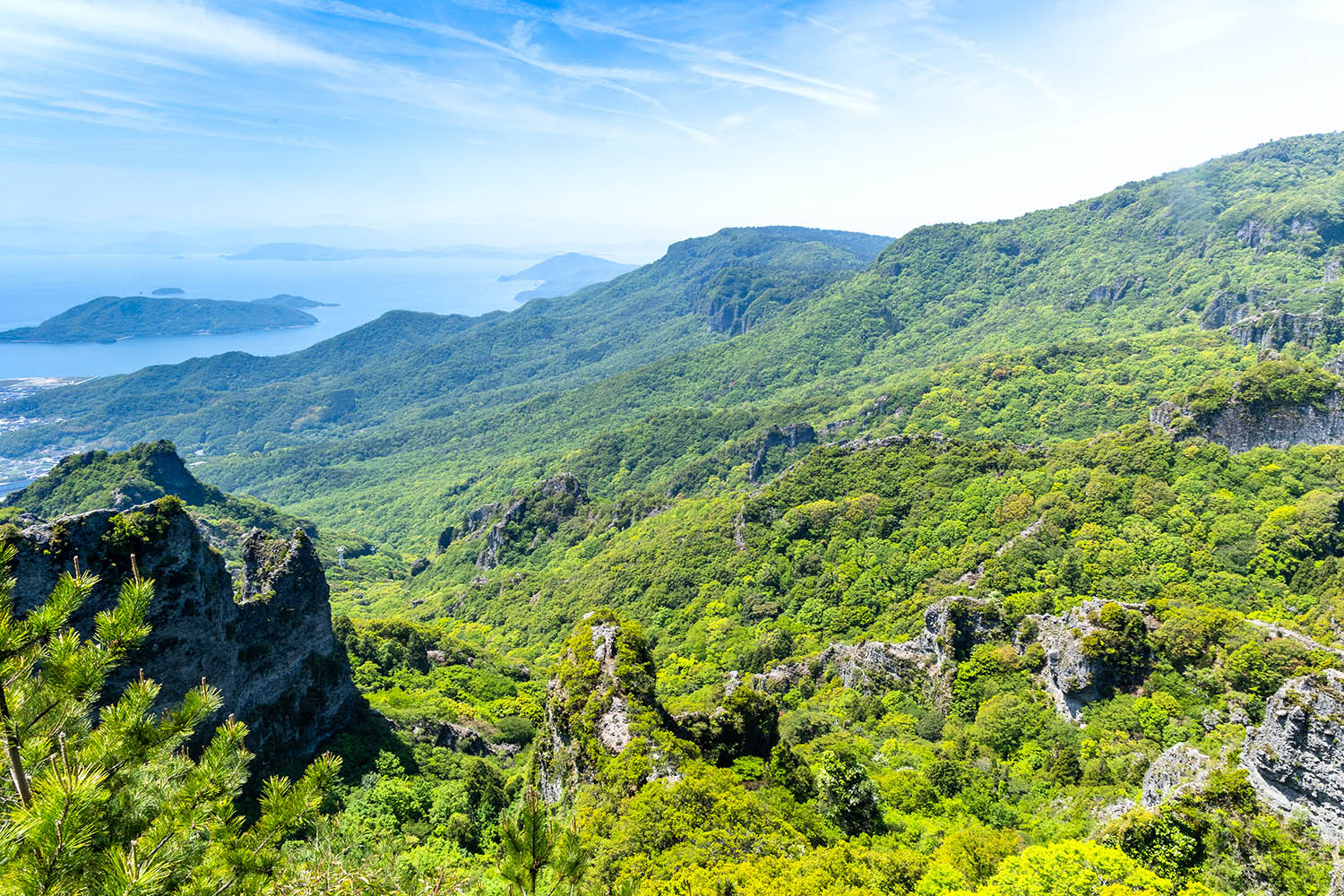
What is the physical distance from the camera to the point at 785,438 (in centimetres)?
12238

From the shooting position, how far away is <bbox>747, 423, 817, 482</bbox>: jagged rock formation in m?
120

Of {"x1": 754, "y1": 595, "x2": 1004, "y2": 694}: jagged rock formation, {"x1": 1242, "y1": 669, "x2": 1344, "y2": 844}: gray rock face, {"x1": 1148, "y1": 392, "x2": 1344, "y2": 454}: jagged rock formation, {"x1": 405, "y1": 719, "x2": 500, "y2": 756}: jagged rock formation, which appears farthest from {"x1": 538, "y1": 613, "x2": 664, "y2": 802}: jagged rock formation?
{"x1": 1148, "y1": 392, "x2": 1344, "y2": 454}: jagged rock formation

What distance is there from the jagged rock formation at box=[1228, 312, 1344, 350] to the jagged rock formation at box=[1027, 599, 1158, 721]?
7424 centimetres

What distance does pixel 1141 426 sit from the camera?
196ft

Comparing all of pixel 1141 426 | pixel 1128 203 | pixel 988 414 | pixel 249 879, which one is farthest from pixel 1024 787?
pixel 1128 203

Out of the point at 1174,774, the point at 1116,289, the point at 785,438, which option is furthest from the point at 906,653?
the point at 1116,289

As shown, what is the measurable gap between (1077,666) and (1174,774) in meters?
9.65

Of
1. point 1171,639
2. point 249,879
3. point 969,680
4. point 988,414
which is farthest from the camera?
point 988,414

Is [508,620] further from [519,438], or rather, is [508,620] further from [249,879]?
[519,438]

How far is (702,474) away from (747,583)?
6249 cm

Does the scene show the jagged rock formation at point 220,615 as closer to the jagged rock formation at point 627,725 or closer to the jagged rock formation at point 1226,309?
the jagged rock formation at point 627,725

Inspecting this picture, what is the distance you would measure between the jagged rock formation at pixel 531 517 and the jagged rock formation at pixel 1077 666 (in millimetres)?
90788

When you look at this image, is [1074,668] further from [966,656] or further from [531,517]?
[531,517]

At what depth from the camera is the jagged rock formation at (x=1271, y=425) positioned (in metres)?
48.7
